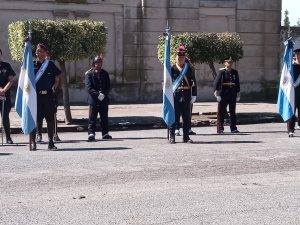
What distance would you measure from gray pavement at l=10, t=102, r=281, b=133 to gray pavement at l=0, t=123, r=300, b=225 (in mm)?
4138

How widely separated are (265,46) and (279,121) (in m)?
9.45

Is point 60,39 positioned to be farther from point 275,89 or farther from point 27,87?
point 275,89

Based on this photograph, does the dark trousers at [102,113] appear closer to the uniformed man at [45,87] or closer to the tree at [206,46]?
the uniformed man at [45,87]

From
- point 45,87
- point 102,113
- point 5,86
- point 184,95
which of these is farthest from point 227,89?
point 5,86

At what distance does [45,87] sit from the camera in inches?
494

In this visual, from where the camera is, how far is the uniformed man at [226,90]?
15.7 metres

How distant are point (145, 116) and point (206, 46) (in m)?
2.82

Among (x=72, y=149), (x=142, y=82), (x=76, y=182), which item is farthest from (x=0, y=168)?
(x=142, y=82)

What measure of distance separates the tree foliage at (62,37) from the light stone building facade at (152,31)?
8.08 meters

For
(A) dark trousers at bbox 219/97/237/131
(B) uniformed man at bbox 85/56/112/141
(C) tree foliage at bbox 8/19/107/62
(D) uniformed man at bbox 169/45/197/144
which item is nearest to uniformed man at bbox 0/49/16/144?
(B) uniformed man at bbox 85/56/112/141

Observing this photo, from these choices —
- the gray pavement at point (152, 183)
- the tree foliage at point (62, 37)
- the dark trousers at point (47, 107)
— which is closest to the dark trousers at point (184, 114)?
the gray pavement at point (152, 183)

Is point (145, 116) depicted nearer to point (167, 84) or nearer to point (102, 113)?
point (102, 113)

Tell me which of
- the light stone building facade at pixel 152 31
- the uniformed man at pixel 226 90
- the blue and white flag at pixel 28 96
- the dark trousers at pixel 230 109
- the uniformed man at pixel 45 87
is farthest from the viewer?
the light stone building facade at pixel 152 31

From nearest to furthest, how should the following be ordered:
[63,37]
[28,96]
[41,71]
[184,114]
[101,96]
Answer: [28,96], [41,71], [184,114], [101,96], [63,37]
